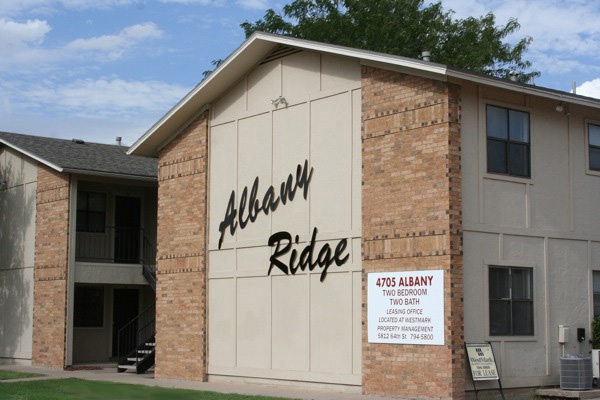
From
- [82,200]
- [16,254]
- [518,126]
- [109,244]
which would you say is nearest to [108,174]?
[82,200]

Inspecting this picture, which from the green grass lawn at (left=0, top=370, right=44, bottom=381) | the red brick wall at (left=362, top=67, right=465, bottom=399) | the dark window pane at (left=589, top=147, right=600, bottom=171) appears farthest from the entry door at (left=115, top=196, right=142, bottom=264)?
the dark window pane at (left=589, top=147, right=600, bottom=171)

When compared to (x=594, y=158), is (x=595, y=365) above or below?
below

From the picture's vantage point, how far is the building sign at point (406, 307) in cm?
1702

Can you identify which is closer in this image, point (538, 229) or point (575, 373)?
point (575, 373)

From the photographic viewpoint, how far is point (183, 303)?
23375 millimetres

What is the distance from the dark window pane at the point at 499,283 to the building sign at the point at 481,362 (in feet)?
3.57

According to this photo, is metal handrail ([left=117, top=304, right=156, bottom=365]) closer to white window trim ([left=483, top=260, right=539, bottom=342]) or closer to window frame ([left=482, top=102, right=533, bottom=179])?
white window trim ([left=483, top=260, right=539, bottom=342])

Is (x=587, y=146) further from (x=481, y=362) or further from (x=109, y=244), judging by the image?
(x=109, y=244)

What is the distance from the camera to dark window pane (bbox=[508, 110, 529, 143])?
1858 cm

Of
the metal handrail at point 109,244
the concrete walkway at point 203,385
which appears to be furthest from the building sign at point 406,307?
the metal handrail at point 109,244

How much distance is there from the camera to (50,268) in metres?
28.3

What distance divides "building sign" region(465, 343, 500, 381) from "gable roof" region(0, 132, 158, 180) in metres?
14.2

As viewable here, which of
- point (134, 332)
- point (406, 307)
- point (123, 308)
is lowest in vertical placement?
point (134, 332)

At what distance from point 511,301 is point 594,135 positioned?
4.51 metres
